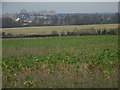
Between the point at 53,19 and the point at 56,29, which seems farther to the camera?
the point at 56,29

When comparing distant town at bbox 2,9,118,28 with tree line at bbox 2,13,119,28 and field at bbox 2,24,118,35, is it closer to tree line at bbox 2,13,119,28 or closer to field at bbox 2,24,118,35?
tree line at bbox 2,13,119,28

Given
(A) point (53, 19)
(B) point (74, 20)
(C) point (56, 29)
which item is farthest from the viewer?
(C) point (56, 29)

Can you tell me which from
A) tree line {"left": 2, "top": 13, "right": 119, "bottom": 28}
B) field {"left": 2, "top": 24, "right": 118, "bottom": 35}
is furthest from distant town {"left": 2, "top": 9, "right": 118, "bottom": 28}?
field {"left": 2, "top": 24, "right": 118, "bottom": 35}

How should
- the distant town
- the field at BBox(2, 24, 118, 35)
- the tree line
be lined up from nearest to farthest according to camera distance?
1. the distant town
2. the tree line
3. the field at BBox(2, 24, 118, 35)

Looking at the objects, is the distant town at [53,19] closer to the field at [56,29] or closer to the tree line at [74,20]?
the tree line at [74,20]

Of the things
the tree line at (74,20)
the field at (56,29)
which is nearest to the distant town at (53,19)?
the tree line at (74,20)

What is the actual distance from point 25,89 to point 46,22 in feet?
75.2

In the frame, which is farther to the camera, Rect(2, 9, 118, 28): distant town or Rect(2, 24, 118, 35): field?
Rect(2, 24, 118, 35): field

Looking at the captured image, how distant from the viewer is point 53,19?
29.3 m

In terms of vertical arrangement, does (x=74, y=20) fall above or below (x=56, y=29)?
above

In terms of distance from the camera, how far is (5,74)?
28.5 feet

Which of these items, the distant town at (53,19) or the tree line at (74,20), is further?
the tree line at (74,20)

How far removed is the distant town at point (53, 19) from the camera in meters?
24.6

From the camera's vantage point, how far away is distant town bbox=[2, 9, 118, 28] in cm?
2463
